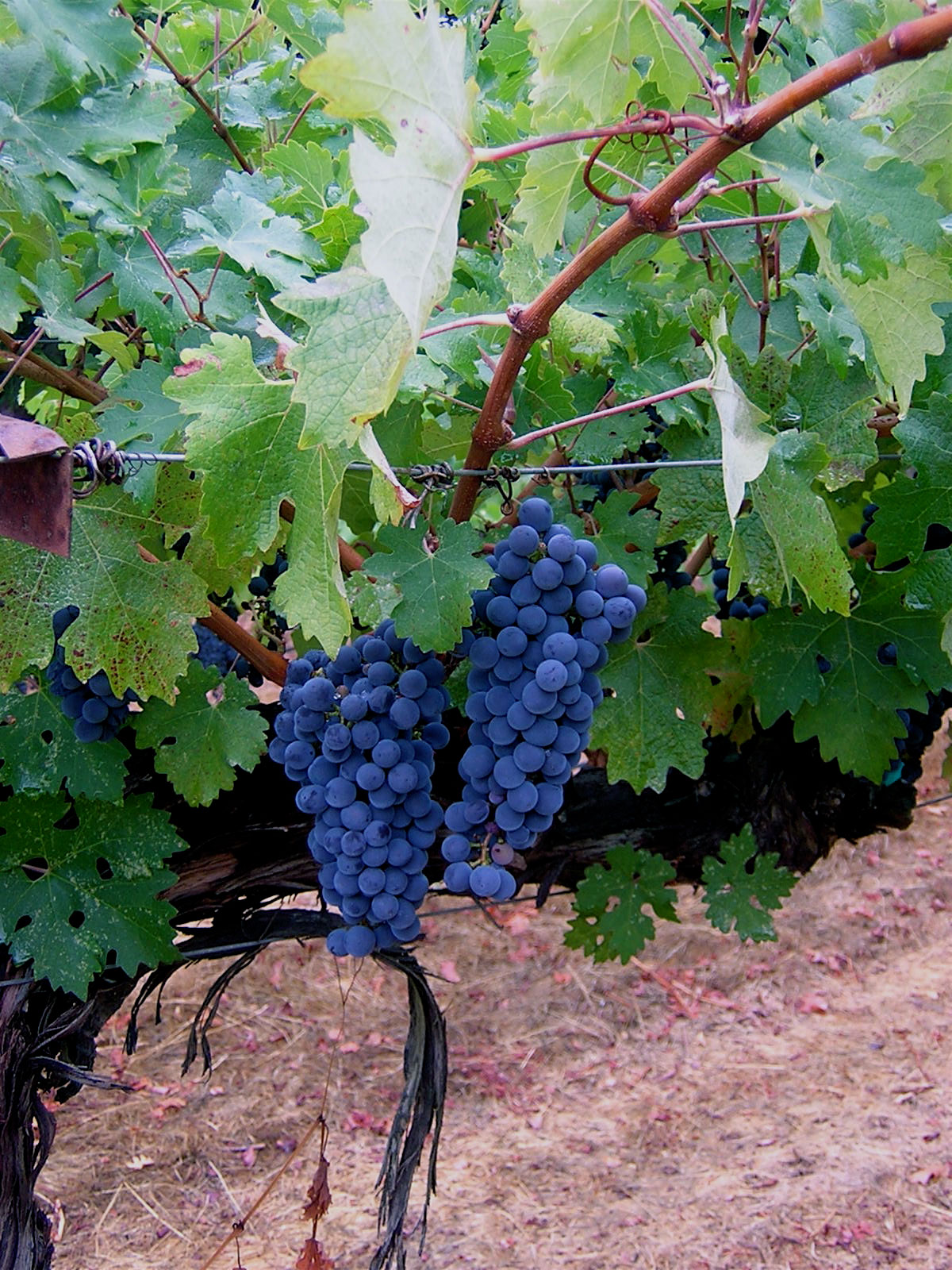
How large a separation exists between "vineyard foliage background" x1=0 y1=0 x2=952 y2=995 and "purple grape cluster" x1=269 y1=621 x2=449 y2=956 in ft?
0.23

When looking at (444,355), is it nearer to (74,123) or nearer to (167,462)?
(167,462)

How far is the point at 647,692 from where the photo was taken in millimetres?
1295

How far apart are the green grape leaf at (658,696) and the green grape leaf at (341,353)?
0.62 m

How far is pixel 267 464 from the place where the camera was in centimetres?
94

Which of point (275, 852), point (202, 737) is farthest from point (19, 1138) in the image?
point (202, 737)

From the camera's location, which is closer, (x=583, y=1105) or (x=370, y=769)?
(x=370, y=769)

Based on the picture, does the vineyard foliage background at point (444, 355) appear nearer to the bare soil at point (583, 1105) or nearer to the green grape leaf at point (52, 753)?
the green grape leaf at point (52, 753)

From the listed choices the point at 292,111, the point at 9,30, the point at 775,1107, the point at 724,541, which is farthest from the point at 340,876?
the point at 775,1107

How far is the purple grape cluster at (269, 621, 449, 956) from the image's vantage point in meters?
1.09

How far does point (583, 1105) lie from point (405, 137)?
306 cm

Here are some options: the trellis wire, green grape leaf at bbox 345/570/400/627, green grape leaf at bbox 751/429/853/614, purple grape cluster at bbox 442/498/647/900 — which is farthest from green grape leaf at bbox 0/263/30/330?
green grape leaf at bbox 751/429/853/614

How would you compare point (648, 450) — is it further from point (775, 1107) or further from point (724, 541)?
point (775, 1107)

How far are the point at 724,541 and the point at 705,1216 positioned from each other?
206 centimetres

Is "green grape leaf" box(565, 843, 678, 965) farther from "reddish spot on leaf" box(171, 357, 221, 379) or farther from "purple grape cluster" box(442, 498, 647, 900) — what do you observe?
"reddish spot on leaf" box(171, 357, 221, 379)
